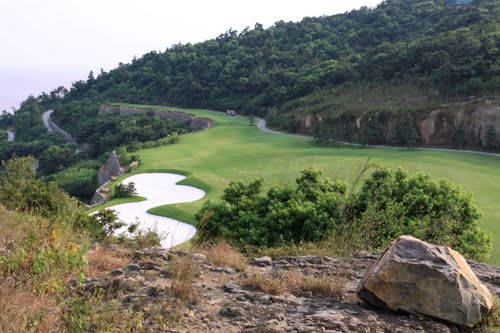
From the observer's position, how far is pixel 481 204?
21875 millimetres

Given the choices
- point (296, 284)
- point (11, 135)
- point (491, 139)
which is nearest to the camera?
point (296, 284)

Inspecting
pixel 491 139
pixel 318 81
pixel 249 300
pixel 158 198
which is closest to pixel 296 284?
pixel 249 300

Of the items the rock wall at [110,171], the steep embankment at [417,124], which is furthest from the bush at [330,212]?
the steep embankment at [417,124]

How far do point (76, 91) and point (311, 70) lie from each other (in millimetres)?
53259

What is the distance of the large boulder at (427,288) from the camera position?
5.23 meters

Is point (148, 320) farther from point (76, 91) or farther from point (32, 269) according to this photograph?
point (76, 91)

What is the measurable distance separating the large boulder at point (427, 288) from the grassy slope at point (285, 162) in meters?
14.3

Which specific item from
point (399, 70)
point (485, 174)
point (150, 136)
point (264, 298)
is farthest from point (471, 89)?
point (264, 298)

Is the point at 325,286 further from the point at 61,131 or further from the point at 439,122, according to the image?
the point at 61,131

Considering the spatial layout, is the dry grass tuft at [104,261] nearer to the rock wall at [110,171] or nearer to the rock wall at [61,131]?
the rock wall at [110,171]

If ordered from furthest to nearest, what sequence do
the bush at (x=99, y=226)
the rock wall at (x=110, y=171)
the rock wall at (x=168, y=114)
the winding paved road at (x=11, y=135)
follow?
the winding paved road at (x=11, y=135)
the rock wall at (x=168, y=114)
the rock wall at (x=110, y=171)
the bush at (x=99, y=226)

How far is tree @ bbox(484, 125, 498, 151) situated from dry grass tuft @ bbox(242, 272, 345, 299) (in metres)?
35.4

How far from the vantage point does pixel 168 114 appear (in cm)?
6234

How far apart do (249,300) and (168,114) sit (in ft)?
191
